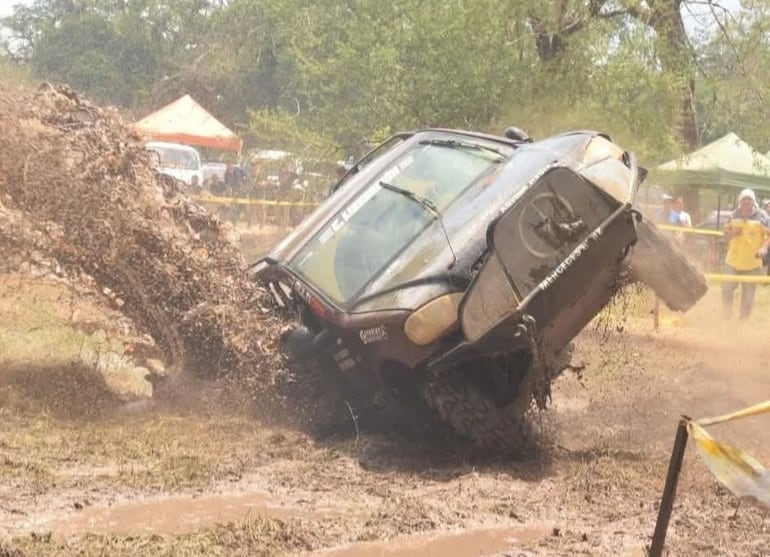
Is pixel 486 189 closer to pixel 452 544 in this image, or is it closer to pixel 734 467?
pixel 452 544

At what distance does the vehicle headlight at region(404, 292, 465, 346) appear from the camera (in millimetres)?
5359

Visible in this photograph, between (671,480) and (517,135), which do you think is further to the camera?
(517,135)

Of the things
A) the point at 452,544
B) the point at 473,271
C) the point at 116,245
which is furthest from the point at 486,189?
the point at 116,245

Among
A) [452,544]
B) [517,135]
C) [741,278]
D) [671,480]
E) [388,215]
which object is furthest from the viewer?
[741,278]

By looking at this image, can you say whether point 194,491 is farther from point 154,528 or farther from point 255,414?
point 255,414

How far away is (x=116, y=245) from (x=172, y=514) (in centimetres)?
271

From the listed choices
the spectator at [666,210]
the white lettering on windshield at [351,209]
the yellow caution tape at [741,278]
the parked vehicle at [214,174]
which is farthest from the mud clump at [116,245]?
the parked vehicle at [214,174]

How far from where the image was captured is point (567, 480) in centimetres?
549

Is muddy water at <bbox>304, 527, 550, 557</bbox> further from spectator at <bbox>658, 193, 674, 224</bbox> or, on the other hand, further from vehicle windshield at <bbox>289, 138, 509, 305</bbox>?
spectator at <bbox>658, 193, 674, 224</bbox>

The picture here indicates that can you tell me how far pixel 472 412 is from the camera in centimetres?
566

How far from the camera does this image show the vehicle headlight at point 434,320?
5359 millimetres

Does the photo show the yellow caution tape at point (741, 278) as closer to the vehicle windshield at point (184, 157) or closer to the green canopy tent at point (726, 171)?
the green canopy tent at point (726, 171)

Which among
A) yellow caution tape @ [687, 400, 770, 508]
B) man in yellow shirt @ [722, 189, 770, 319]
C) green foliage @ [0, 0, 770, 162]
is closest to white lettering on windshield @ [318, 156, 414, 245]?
yellow caution tape @ [687, 400, 770, 508]

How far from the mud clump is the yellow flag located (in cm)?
403
